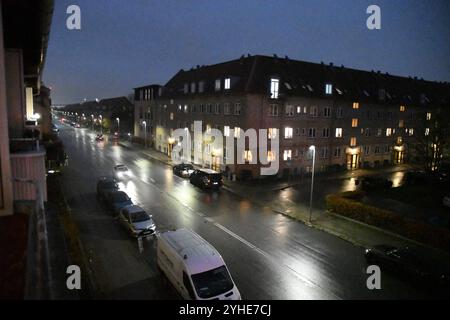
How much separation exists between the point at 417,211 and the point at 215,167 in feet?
72.6

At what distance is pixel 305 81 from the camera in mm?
40781

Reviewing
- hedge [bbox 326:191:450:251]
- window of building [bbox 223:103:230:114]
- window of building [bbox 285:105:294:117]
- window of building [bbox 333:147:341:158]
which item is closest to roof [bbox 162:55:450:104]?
window of building [bbox 285:105:294:117]

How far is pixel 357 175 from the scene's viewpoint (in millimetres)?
41156

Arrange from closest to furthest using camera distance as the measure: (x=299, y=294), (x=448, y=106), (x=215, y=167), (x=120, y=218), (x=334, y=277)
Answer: (x=299, y=294)
(x=334, y=277)
(x=120, y=218)
(x=448, y=106)
(x=215, y=167)

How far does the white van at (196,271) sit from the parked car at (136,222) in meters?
5.19

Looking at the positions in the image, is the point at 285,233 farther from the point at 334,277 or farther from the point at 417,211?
the point at 417,211

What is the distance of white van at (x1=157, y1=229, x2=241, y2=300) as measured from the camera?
1209 cm

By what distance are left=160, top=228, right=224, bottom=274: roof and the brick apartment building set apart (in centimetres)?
2219

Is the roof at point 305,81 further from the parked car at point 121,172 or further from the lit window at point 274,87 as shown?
the parked car at point 121,172

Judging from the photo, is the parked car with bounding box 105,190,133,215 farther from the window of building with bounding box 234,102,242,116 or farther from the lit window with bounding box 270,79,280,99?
the lit window with bounding box 270,79,280,99

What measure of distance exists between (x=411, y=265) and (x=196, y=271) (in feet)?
31.8

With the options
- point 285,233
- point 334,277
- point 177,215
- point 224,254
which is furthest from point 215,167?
point 334,277

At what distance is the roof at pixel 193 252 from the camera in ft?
40.8
